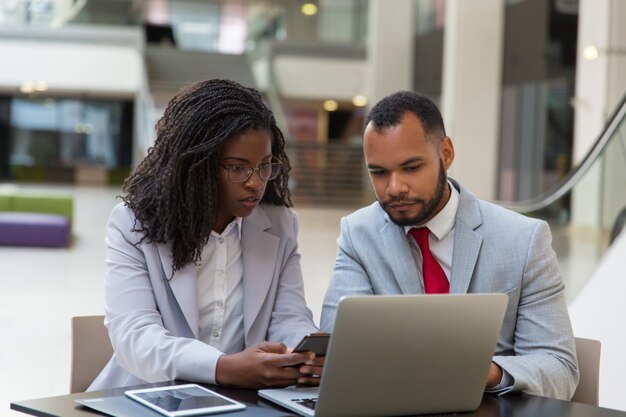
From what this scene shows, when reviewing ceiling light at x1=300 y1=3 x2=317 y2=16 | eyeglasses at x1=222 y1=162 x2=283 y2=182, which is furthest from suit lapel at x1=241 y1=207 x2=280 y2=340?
ceiling light at x1=300 y1=3 x2=317 y2=16

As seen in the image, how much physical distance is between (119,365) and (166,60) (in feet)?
86.2

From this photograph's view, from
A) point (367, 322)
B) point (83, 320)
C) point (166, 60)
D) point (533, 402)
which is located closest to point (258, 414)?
point (367, 322)

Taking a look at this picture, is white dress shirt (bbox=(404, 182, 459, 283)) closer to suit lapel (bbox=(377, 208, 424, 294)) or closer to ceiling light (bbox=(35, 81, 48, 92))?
suit lapel (bbox=(377, 208, 424, 294))

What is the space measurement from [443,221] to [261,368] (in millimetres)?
833

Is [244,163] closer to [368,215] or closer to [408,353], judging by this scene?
[368,215]

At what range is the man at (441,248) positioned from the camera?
8.40ft

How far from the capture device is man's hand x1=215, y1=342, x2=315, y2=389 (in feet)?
7.34

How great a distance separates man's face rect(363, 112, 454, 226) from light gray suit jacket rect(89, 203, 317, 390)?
45 cm

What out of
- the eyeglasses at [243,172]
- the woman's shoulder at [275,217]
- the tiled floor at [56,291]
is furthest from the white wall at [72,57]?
the eyeglasses at [243,172]

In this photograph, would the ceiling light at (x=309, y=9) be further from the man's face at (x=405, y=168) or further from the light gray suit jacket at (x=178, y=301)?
the man's face at (x=405, y=168)

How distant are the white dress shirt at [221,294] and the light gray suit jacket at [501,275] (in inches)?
10.5

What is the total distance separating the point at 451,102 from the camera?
2034 centimetres

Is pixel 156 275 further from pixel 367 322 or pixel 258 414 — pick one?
pixel 367 322

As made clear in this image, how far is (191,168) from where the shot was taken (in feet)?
8.59
